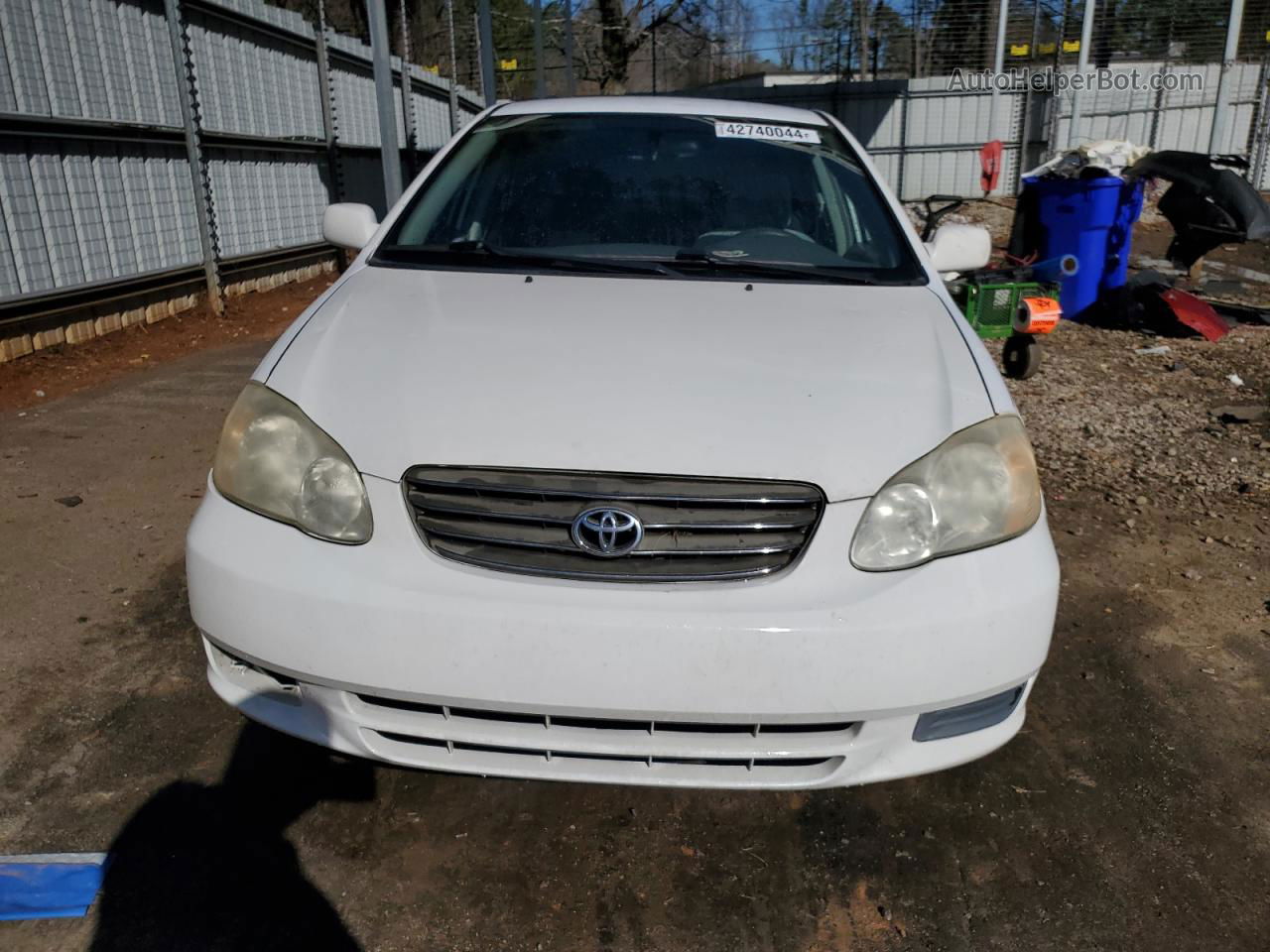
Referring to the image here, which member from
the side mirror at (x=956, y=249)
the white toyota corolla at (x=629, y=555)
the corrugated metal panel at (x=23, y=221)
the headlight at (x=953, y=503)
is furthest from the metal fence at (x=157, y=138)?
the headlight at (x=953, y=503)

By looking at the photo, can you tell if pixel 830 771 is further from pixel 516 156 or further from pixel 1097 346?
pixel 1097 346

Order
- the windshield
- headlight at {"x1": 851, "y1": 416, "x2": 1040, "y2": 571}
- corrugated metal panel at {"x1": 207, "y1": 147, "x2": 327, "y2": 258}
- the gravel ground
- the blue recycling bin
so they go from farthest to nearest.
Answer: corrugated metal panel at {"x1": 207, "y1": 147, "x2": 327, "y2": 258} < the blue recycling bin < the gravel ground < the windshield < headlight at {"x1": 851, "y1": 416, "x2": 1040, "y2": 571}

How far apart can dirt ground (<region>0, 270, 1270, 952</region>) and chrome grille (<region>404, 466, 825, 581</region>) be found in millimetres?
735

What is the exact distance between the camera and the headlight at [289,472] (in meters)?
1.94

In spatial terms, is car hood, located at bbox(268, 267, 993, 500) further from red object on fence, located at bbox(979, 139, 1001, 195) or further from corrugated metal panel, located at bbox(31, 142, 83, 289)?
red object on fence, located at bbox(979, 139, 1001, 195)

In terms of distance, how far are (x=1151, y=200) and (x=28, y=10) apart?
688 inches

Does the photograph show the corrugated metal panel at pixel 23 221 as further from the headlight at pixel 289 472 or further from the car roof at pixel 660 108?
the headlight at pixel 289 472

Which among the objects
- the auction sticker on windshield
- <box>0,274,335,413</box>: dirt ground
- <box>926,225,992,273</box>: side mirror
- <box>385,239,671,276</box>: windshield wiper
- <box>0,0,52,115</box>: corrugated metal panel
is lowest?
<box>0,274,335,413</box>: dirt ground

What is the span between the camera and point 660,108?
11.3ft

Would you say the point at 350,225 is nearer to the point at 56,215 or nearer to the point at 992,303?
Answer: the point at 56,215

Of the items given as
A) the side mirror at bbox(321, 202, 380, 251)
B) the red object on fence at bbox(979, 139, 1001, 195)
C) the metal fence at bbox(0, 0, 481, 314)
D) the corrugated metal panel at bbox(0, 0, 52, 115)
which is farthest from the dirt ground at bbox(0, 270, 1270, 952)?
the red object on fence at bbox(979, 139, 1001, 195)

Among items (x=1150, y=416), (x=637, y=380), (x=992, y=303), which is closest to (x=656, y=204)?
(x=637, y=380)

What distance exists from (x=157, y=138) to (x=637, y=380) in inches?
268

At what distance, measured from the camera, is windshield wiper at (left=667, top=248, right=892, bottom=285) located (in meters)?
2.75
